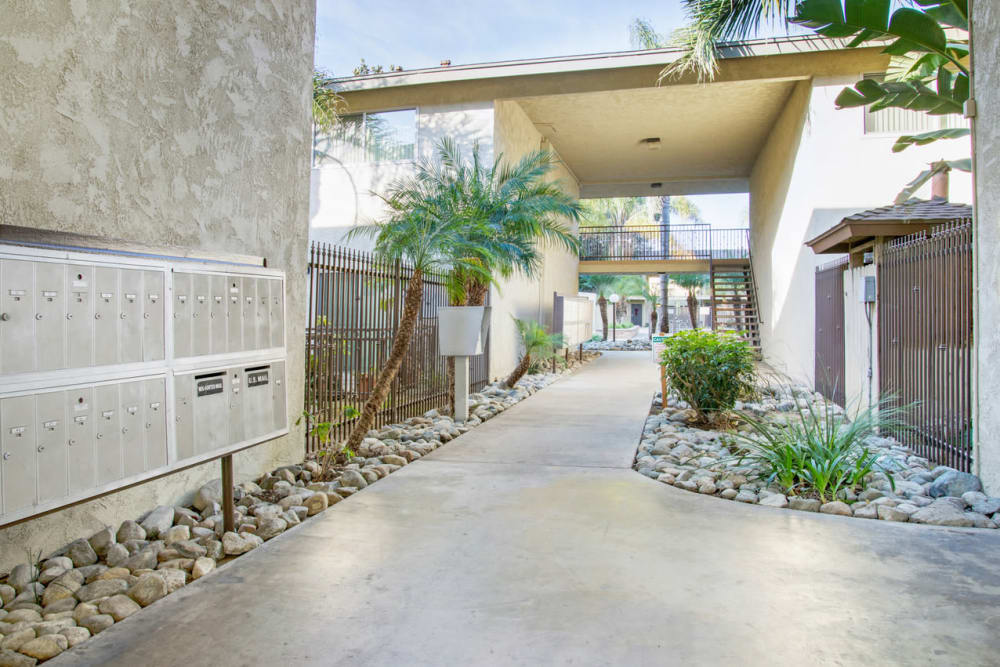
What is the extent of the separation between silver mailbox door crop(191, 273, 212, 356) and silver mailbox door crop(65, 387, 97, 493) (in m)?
0.73

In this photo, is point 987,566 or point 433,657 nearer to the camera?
point 433,657

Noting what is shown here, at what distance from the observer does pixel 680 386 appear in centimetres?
831

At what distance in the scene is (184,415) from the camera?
371 cm

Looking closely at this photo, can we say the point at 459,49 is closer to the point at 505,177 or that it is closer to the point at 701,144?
the point at 701,144

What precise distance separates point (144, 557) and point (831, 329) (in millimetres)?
9786

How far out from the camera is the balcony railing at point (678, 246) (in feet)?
77.6

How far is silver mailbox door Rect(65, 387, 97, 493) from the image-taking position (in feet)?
9.98

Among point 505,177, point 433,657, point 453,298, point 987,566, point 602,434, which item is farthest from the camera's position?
point 505,177

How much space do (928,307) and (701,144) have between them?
13258mm

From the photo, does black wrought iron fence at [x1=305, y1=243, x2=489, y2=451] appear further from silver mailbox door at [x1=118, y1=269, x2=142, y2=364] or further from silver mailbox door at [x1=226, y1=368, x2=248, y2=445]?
silver mailbox door at [x1=118, y1=269, x2=142, y2=364]

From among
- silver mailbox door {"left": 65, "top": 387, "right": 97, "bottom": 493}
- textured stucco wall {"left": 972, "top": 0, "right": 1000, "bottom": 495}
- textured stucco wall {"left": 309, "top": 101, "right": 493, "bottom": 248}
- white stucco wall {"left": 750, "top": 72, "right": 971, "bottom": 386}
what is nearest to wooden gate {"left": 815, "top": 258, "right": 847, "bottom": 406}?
white stucco wall {"left": 750, "top": 72, "right": 971, "bottom": 386}

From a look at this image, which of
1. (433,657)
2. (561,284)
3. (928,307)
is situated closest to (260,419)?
(433,657)

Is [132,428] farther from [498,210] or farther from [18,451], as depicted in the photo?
[498,210]

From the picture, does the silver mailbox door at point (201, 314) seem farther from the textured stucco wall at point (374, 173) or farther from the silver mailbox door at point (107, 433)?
the textured stucco wall at point (374, 173)
